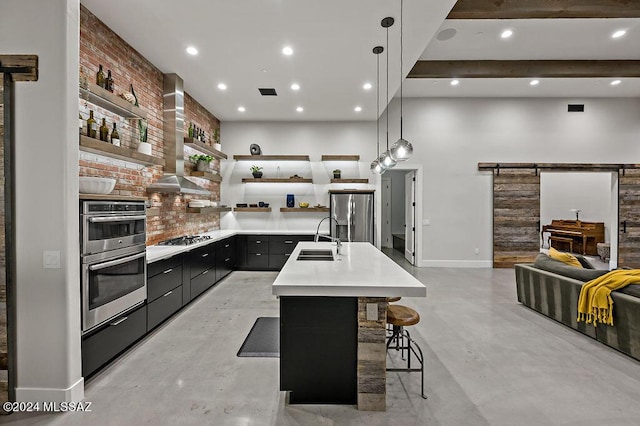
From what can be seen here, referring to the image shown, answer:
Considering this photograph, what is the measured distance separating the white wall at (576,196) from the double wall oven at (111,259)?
35.7 ft

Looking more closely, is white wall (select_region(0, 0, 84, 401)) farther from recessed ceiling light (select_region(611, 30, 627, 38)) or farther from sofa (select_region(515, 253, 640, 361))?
recessed ceiling light (select_region(611, 30, 627, 38))

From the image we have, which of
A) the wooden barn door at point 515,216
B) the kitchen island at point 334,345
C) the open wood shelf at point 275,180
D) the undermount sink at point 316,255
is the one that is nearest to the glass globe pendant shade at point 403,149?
the undermount sink at point 316,255

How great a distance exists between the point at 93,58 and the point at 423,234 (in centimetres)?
645

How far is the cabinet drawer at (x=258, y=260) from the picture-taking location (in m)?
6.53

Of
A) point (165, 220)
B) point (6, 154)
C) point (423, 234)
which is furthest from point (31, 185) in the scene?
point (423, 234)

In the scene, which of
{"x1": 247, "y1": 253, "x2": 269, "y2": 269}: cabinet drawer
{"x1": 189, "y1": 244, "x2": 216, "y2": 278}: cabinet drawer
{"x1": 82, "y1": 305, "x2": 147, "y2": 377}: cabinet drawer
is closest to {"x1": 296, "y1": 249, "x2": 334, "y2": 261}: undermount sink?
{"x1": 82, "y1": 305, "x2": 147, "y2": 377}: cabinet drawer

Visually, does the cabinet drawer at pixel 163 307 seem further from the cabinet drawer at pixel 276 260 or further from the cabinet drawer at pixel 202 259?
the cabinet drawer at pixel 276 260

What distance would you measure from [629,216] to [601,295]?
5.72 metres

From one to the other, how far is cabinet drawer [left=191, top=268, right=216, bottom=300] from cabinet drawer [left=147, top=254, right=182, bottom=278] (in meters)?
0.57

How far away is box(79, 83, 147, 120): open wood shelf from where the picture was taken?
2919 millimetres

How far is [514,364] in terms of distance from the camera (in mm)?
2734

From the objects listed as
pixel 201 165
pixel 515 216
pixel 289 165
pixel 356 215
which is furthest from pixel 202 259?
pixel 515 216

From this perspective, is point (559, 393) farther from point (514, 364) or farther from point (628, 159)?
point (628, 159)

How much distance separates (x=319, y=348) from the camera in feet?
6.94
